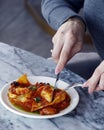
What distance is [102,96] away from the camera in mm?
901

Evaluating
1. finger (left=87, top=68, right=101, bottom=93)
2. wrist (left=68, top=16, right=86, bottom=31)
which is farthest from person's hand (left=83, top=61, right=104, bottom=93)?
wrist (left=68, top=16, right=86, bottom=31)

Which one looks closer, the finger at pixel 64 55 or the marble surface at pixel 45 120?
the marble surface at pixel 45 120

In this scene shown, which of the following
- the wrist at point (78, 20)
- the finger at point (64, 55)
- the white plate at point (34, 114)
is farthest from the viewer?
the wrist at point (78, 20)

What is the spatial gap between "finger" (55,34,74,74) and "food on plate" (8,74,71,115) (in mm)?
55

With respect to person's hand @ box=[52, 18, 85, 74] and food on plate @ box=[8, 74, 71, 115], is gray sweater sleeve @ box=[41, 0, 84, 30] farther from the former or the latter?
food on plate @ box=[8, 74, 71, 115]

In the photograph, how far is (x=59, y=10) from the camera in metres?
1.11

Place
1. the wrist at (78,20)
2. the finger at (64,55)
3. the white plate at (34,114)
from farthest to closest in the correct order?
the wrist at (78,20) → the finger at (64,55) → the white plate at (34,114)

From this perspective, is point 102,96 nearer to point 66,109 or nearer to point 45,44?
point 66,109

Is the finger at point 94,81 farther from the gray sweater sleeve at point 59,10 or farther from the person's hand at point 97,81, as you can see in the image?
the gray sweater sleeve at point 59,10

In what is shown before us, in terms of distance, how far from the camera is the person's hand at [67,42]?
0.89 meters

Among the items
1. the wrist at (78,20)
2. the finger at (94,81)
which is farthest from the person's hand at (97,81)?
the wrist at (78,20)

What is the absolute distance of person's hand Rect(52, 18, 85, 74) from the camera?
0.89m

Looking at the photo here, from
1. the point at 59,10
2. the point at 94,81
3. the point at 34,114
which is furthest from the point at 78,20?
the point at 34,114

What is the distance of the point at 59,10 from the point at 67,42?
9.1 inches
